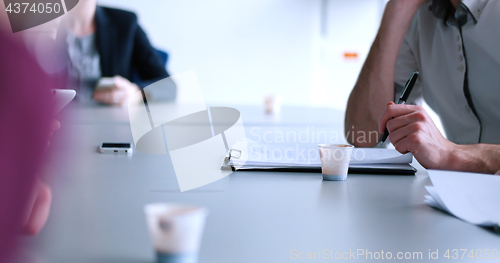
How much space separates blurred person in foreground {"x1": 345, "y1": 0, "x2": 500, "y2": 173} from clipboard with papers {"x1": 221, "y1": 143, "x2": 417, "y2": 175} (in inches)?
14.2

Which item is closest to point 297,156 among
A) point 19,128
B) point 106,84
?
point 19,128

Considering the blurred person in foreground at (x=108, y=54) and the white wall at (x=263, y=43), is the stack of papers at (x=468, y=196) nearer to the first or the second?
the blurred person in foreground at (x=108, y=54)

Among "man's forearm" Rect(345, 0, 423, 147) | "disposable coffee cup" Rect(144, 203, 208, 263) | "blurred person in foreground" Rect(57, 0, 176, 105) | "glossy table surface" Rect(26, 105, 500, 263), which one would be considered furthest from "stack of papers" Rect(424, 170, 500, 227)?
"blurred person in foreground" Rect(57, 0, 176, 105)

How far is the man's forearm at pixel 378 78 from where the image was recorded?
132 centimetres

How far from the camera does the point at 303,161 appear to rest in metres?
0.86

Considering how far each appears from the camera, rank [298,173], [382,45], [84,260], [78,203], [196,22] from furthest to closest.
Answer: [196,22]
[382,45]
[298,173]
[78,203]
[84,260]

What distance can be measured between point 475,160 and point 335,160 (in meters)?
0.30

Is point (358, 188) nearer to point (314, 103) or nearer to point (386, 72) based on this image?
point (386, 72)

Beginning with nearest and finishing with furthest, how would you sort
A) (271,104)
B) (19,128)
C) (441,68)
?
(19,128) < (441,68) < (271,104)

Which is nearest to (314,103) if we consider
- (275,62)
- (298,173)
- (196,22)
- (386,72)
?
(275,62)

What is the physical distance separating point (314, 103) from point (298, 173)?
4.18 meters

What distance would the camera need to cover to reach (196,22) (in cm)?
454

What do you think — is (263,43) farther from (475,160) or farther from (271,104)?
(475,160)

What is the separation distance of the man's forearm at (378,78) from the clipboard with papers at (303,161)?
0.41 meters
